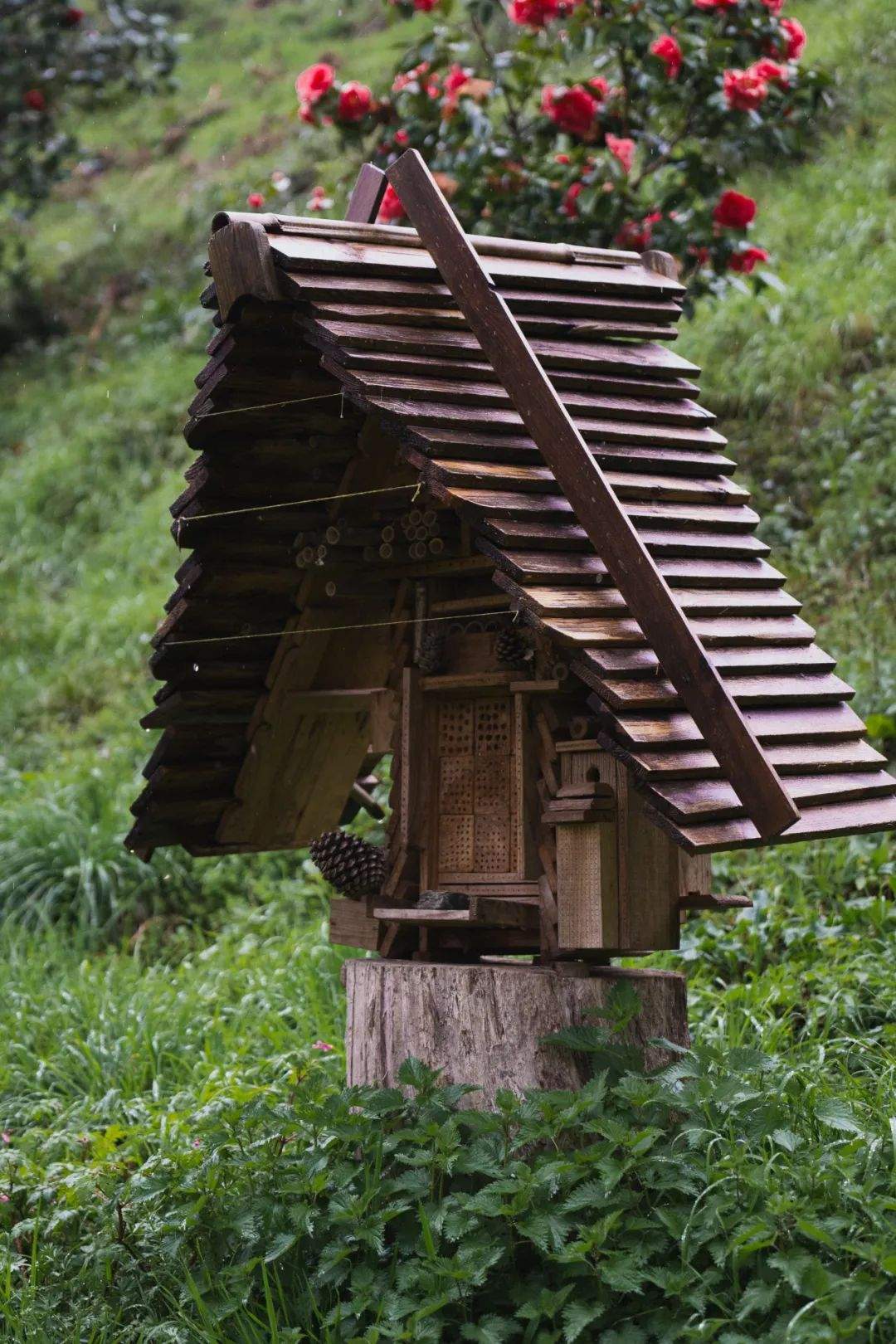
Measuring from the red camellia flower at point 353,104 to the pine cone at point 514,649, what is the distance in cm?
373

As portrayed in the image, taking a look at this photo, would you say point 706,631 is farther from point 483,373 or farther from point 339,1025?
point 339,1025

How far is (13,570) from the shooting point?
452 inches

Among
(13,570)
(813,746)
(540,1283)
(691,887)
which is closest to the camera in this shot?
(540,1283)

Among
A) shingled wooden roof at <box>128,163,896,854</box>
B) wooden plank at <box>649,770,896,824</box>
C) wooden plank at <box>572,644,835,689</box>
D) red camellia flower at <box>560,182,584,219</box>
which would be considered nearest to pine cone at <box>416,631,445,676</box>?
shingled wooden roof at <box>128,163,896,854</box>

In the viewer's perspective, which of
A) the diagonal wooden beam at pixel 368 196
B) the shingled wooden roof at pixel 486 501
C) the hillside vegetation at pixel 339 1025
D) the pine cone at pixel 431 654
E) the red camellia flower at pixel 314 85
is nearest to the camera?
the hillside vegetation at pixel 339 1025

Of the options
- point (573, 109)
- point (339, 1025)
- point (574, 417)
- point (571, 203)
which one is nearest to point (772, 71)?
point (573, 109)

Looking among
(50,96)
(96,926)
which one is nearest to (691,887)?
(96,926)

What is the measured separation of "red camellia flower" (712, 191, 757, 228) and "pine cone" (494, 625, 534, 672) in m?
3.17

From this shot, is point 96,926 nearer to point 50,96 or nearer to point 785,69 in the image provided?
point 785,69

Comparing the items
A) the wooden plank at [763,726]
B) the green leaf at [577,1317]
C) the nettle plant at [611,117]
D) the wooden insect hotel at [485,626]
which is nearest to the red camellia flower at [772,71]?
the nettle plant at [611,117]

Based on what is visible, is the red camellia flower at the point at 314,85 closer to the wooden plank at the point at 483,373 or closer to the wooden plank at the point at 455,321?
the wooden plank at the point at 455,321

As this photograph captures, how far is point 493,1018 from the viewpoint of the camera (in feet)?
12.4

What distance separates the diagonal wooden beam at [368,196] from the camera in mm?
4402

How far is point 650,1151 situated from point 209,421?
2169 mm
